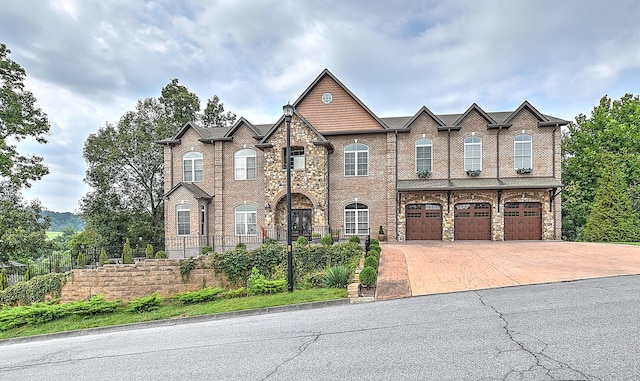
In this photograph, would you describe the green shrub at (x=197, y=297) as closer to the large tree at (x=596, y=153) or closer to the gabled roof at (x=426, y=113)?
the gabled roof at (x=426, y=113)

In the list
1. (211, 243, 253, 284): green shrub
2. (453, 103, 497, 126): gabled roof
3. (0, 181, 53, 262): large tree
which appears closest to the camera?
(211, 243, 253, 284): green shrub

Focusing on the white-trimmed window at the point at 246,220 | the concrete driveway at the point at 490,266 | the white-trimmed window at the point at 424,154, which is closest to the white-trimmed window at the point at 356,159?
the white-trimmed window at the point at 424,154

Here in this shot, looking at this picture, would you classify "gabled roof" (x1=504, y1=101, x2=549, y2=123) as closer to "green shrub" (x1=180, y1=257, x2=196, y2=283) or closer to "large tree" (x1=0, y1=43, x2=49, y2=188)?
"green shrub" (x1=180, y1=257, x2=196, y2=283)

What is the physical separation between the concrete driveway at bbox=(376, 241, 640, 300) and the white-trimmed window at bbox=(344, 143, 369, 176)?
6.29m

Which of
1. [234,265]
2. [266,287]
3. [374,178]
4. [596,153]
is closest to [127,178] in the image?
[234,265]

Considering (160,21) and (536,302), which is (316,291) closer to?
(536,302)

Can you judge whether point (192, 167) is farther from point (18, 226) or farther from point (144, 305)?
point (144, 305)

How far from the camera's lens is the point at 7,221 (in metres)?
18.0

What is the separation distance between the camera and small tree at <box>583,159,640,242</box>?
18.8 m

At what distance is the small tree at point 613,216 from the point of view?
1883 centimetres

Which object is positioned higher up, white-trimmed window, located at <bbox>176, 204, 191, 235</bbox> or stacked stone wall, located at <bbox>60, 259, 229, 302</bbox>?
white-trimmed window, located at <bbox>176, 204, 191, 235</bbox>

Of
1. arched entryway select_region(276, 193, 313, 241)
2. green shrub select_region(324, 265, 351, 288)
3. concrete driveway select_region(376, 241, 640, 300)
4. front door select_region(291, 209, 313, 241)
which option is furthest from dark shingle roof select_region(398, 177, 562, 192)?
green shrub select_region(324, 265, 351, 288)

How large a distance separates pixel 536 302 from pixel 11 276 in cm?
2587

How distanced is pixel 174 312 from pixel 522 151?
1976 cm
